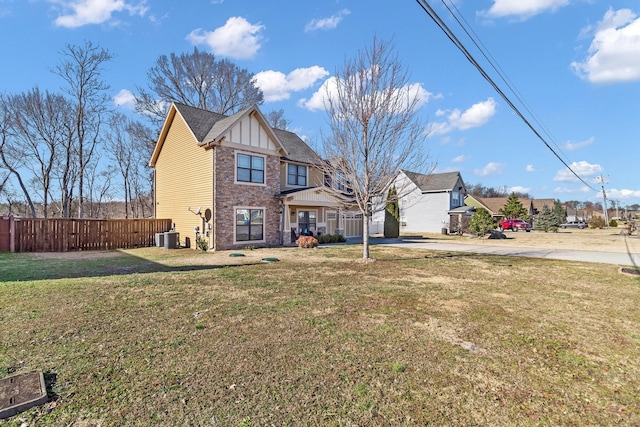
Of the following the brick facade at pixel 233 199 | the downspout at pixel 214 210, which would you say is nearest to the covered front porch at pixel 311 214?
the brick facade at pixel 233 199

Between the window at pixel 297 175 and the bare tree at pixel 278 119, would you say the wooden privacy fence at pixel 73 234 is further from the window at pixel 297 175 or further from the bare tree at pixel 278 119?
the bare tree at pixel 278 119

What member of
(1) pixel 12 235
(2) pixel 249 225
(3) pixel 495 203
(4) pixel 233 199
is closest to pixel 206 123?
(4) pixel 233 199

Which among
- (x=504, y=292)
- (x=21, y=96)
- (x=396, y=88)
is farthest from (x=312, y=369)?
(x=21, y=96)

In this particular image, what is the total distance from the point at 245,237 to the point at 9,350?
40.4ft

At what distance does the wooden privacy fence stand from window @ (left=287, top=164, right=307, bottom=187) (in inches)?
301

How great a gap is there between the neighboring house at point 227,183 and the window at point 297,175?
217 mm

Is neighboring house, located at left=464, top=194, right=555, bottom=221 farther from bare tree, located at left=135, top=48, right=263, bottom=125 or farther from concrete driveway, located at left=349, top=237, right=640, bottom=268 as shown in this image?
bare tree, located at left=135, top=48, right=263, bottom=125

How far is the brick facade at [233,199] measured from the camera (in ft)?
48.3

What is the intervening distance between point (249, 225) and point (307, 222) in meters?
4.65

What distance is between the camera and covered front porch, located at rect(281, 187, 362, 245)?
56.9 feet

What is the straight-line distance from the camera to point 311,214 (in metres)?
20.1

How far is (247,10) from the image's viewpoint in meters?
10.0

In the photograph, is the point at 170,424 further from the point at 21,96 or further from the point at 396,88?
the point at 21,96

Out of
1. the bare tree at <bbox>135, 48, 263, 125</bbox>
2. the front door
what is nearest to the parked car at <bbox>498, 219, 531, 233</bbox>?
the front door
